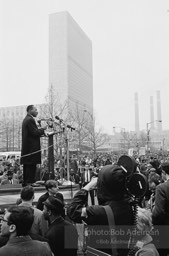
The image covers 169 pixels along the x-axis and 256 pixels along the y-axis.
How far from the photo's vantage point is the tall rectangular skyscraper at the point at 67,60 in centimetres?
10881

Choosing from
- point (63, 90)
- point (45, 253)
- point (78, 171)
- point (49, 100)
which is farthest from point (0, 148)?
point (45, 253)

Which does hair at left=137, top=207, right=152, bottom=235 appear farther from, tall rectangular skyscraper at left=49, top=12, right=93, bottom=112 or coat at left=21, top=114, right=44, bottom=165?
tall rectangular skyscraper at left=49, top=12, right=93, bottom=112

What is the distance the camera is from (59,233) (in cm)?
396

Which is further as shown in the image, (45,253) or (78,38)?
(78,38)

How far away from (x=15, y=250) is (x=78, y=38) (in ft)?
421

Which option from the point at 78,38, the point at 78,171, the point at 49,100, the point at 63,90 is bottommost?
the point at 78,171

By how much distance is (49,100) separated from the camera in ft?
117

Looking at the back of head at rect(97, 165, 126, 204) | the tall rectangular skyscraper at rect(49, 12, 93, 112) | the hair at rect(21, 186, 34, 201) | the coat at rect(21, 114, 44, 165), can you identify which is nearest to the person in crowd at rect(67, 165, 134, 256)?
the back of head at rect(97, 165, 126, 204)

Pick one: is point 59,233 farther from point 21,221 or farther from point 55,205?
point 21,221

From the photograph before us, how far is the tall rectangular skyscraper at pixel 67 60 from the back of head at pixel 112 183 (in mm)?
98669

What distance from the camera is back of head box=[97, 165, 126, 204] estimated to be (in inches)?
106

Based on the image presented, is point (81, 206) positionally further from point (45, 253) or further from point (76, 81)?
point (76, 81)

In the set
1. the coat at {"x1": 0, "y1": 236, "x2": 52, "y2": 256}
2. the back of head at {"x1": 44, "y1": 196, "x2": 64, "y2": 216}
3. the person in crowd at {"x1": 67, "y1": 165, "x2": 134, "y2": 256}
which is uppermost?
the person in crowd at {"x1": 67, "y1": 165, "x2": 134, "y2": 256}

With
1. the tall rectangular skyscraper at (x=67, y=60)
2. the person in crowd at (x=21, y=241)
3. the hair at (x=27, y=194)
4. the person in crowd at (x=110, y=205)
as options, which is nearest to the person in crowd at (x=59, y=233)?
the hair at (x=27, y=194)
